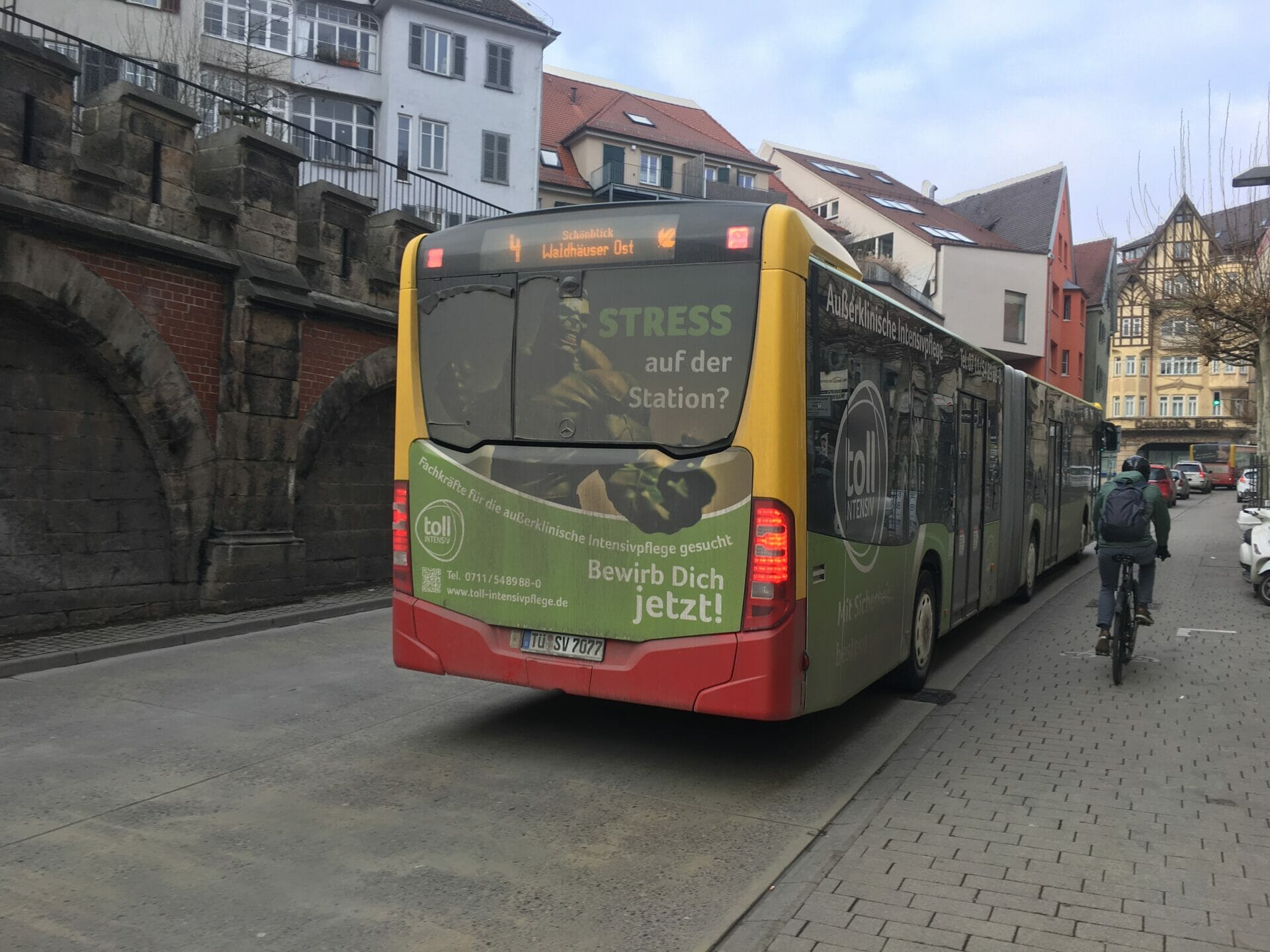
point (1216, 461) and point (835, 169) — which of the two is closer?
point (835, 169)

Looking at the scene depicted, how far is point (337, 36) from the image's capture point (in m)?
34.7

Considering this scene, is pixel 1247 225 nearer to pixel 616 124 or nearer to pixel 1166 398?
pixel 616 124

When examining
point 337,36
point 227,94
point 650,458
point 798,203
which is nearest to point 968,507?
point 650,458

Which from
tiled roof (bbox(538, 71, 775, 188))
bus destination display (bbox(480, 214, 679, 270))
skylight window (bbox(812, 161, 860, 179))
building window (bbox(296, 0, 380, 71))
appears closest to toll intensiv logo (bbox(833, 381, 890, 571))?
bus destination display (bbox(480, 214, 679, 270))

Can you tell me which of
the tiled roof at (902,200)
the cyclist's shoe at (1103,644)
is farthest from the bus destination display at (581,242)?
the tiled roof at (902,200)

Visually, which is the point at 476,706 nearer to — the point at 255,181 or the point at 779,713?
the point at 779,713

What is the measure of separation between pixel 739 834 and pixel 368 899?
5.49 ft

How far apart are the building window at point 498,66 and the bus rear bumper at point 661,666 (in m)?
33.6

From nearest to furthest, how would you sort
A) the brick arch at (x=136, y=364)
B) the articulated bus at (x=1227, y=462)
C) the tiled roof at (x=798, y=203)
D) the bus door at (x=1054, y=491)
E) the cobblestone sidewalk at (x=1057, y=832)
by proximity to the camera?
1. the cobblestone sidewalk at (x=1057, y=832)
2. the brick arch at (x=136, y=364)
3. the bus door at (x=1054, y=491)
4. the tiled roof at (x=798, y=203)
5. the articulated bus at (x=1227, y=462)

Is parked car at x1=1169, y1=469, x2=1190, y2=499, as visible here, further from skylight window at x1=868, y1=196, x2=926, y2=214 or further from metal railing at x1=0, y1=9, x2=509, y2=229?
metal railing at x1=0, y1=9, x2=509, y2=229

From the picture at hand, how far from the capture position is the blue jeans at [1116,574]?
8.49 m

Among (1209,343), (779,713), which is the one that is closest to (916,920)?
(779,713)

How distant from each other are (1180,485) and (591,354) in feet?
151

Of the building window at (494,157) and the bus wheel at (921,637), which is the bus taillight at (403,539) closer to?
the bus wheel at (921,637)
